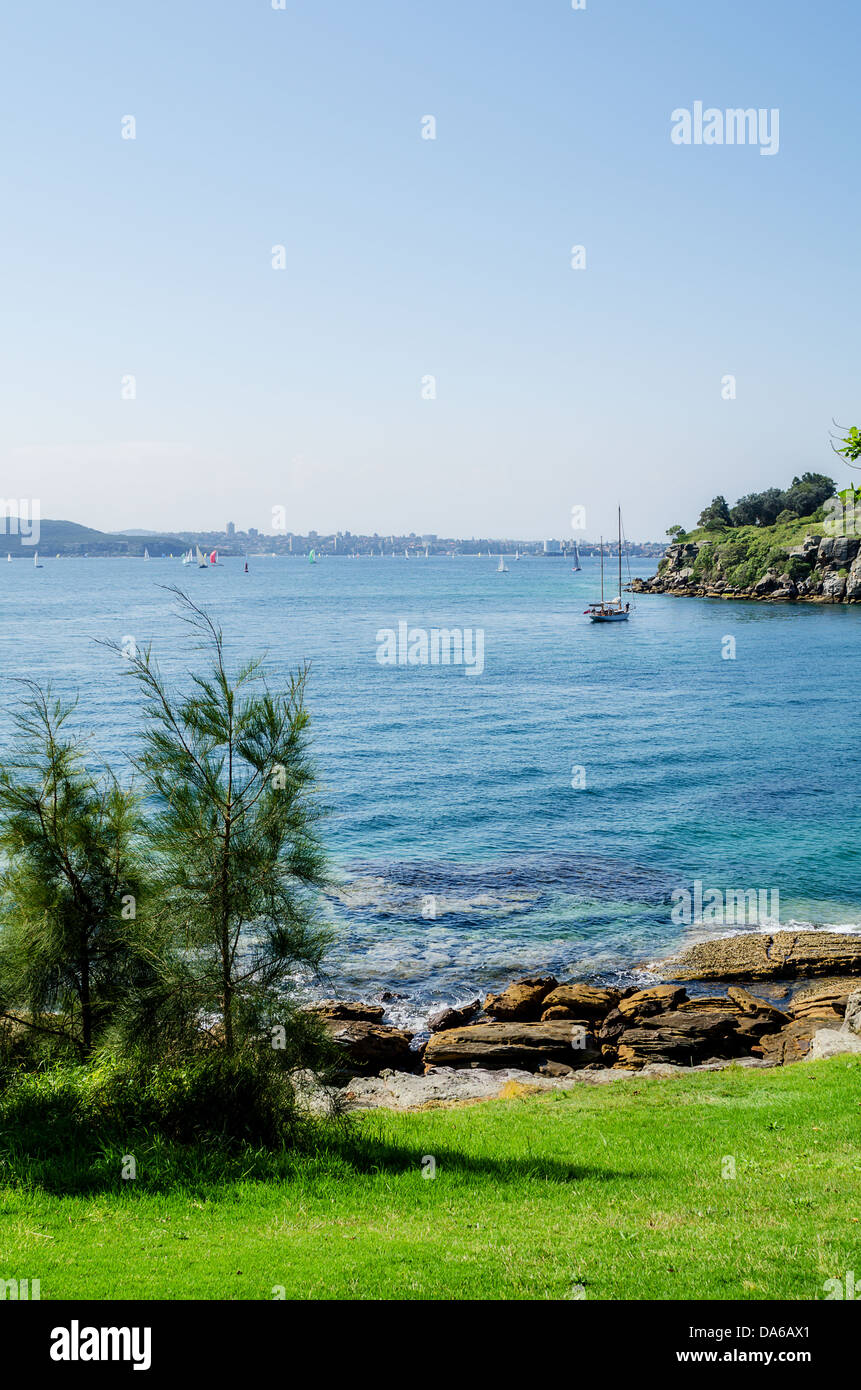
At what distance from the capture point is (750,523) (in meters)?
190

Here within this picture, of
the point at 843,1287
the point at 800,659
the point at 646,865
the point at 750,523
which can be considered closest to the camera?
the point at 843,1287

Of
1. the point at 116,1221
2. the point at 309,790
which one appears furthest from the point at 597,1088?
the point at 116,1221

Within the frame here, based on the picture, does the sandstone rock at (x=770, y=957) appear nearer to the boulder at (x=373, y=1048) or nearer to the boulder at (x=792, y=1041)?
the boulder at (x=792, y=1041)

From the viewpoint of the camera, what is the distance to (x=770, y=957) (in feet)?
96.9

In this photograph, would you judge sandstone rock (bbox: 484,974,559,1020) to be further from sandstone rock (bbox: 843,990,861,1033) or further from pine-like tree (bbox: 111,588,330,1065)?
pine-like tree (bbox: 111,588,330,1065)

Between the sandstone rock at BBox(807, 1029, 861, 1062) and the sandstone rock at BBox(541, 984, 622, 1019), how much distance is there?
5317 millimetres

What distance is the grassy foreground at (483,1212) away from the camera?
912 cm

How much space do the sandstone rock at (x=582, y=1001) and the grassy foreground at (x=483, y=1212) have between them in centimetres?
753

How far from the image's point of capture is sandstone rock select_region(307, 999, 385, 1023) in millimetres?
25406

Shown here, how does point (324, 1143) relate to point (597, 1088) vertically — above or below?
above

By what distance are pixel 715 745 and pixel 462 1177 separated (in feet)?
152

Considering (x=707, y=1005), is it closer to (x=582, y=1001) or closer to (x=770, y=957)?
→ (x=582, y=1001)

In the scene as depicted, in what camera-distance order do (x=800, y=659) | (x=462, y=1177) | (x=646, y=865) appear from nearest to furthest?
(x=462, y=1177), (x=646, y=865), (x=800, y=659)
